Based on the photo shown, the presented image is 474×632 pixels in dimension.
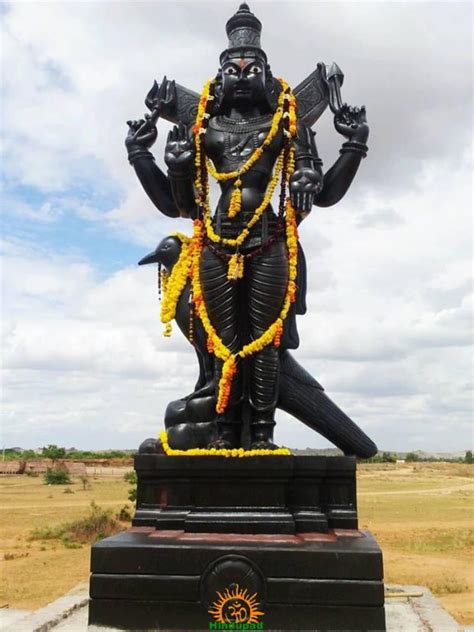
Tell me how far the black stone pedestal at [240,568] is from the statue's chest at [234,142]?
106 inches

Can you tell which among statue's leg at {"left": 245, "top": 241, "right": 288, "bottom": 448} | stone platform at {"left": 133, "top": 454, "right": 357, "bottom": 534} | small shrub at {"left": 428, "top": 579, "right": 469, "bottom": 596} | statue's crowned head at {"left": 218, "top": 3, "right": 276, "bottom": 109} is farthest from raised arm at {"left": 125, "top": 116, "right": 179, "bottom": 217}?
small shrub at {"left": 428, "top": 579, "right": 469, "bottom": 596}

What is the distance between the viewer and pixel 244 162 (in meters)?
5.81

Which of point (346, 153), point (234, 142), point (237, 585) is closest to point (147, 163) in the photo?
point (234, 142)

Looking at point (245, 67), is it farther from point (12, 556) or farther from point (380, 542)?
point (380, 542)

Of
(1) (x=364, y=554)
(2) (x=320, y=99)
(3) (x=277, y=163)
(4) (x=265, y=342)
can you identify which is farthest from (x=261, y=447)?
(2) (x=320, y=99)

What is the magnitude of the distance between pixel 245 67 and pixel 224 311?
7.51 ft

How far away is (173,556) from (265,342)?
190cm

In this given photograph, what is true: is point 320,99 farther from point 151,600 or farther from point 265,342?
point 151,600

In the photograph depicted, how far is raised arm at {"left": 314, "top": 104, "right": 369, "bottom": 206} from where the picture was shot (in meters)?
6.02

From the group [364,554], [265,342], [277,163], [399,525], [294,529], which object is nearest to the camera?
[364,554]

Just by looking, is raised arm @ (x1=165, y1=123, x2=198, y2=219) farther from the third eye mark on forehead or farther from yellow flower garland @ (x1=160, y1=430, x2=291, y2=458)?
yellow flower garland @ (x1=160, y1=430, x2=291, y2=458)

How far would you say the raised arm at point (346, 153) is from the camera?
6016mm

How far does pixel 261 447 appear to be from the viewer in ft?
17.6

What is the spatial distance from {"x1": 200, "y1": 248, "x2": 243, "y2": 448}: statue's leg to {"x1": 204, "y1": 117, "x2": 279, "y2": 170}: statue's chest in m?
0.91
